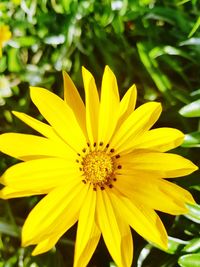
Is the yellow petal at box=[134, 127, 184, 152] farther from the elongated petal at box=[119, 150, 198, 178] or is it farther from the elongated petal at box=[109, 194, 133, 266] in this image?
the elongated petal at box=[109, 194, 133, 266]

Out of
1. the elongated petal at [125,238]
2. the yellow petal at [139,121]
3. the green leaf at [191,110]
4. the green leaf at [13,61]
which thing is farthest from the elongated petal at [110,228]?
the green leaf at [13,61]

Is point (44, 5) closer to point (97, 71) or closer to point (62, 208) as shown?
point (97, 71)

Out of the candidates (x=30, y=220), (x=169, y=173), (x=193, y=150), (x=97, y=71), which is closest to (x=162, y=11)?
(x=97, y=71)

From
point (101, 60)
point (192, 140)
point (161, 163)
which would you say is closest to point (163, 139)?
point (161, 163)

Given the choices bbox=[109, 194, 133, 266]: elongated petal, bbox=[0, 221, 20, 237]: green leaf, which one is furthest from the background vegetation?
bbox=[109, 194, 133, 266]: elongated petal

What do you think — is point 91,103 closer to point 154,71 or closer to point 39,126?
point 39,126
